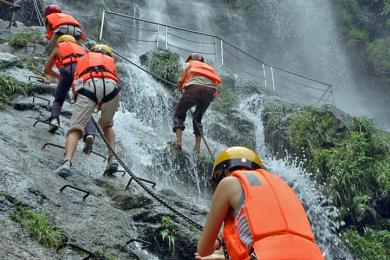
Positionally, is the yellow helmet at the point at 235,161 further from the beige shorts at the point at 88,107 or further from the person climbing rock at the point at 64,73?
the person climbing rock at the point at 64,73

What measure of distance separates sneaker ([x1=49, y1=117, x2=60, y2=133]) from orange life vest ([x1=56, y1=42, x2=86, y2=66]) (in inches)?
27.0

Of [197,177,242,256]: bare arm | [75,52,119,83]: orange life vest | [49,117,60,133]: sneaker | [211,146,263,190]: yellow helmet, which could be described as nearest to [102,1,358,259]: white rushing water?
[49,117,60,133]: sneaker

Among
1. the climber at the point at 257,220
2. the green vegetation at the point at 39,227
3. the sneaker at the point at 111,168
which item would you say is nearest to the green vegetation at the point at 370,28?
the sneaker at the point at 111,168

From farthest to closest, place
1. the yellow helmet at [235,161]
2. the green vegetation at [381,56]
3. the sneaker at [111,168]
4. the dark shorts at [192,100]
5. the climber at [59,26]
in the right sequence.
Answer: the green vegetation at [381,56] < the dark shorts at [192,100] < the climber at [59,26] < the sneaker at [111,168] < the yellow helmet at [235,161]

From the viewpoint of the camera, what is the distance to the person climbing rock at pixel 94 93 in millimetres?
5328

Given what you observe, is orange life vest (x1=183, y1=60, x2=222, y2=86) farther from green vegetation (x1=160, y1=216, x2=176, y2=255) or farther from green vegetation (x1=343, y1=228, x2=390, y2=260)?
green vegetation (x1=160, y1=216, x2=176, y2=255)

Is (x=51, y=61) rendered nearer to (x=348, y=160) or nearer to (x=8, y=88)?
(x=8, y=88)

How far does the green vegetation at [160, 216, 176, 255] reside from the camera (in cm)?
464

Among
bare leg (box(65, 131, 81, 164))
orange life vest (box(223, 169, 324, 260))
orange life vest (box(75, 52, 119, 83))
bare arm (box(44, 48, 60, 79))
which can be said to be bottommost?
bare leg (box(65, 131, 81, 164))

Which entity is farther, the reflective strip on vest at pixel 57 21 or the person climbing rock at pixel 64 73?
the reflective strip on vest at pixel 57 21

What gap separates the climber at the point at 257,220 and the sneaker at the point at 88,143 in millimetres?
3591

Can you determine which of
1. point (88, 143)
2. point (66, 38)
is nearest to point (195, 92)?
point (66, 38)

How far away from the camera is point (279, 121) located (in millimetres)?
11227

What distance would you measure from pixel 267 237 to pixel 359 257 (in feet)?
22.8
